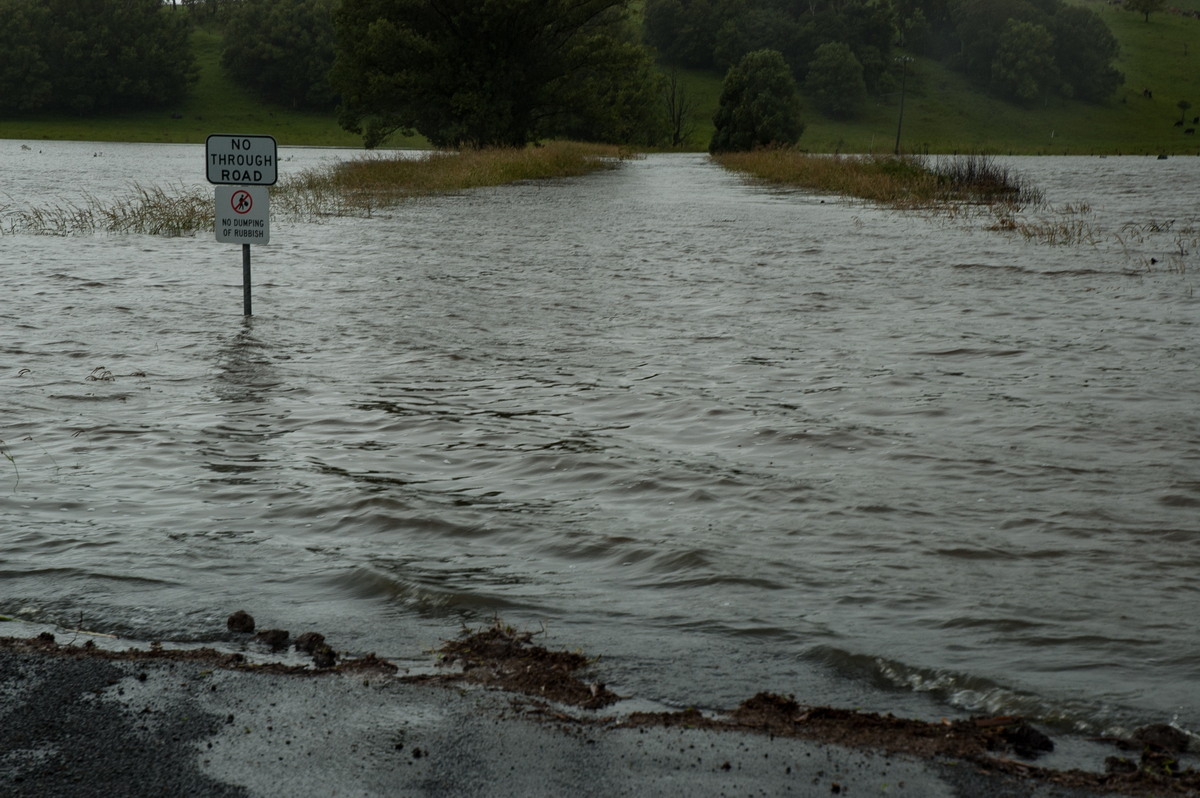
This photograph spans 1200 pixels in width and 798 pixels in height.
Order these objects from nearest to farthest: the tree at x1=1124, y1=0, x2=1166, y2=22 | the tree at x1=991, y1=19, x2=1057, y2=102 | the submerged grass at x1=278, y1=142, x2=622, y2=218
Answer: the submerged grass at x1=278, y1=142, x2=622, y2=218, the tree at x1=991, y1=19, x2=1057, y2=102, the tree at x1=1124, y1=0, x2=1166, y2=22

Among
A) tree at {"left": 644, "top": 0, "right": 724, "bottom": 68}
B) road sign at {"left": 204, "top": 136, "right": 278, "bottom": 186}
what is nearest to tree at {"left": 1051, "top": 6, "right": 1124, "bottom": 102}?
tree at {"left": 644, "top": 0, "right": 724, "bottom": 68}

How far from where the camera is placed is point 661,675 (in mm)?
4305

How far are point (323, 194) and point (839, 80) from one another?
139 meters

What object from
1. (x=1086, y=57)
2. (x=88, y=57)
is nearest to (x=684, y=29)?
(x=1086, y=57)

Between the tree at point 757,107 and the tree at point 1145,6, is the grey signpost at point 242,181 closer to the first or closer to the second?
the tree at point 757,107

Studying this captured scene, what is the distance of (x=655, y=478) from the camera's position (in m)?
7.13

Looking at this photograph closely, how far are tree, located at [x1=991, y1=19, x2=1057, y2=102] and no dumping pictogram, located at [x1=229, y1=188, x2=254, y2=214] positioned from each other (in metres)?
171

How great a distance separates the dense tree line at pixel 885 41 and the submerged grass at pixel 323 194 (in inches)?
4627

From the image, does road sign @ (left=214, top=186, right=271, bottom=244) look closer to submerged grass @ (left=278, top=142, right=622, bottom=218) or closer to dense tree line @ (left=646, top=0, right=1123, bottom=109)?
submerged grass @ (left=278, top=142, right=622, bottom=218)

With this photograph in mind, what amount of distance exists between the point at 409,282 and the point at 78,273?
4.88 metres

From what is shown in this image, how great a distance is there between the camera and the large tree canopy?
194 feet

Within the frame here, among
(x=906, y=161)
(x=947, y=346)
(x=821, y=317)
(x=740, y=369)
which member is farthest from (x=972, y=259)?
(x=906, y=161)

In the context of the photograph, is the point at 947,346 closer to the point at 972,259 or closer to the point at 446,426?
the point at 446,426

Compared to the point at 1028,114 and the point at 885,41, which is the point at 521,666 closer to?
the point at 1028,114
